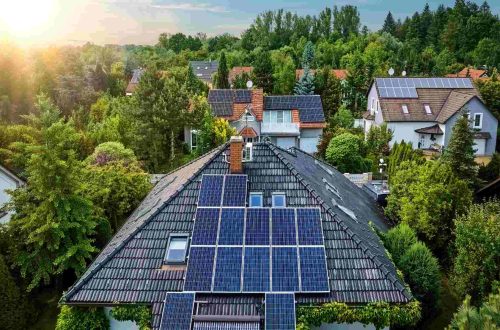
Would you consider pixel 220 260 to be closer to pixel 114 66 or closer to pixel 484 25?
pixel 114 66

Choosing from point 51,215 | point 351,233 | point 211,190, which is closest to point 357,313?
point 351,233

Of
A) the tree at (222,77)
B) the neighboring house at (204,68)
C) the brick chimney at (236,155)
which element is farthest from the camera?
the neighboring house at (204,68)

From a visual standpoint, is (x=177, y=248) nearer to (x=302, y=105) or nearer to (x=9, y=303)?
(x=9, y=303)

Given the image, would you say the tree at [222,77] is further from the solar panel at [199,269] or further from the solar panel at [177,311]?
the solar panel at [177,311]

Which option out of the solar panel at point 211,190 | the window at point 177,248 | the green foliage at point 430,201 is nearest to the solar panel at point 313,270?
the solar panel at point 211,190

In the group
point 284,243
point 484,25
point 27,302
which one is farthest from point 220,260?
point 484,25
